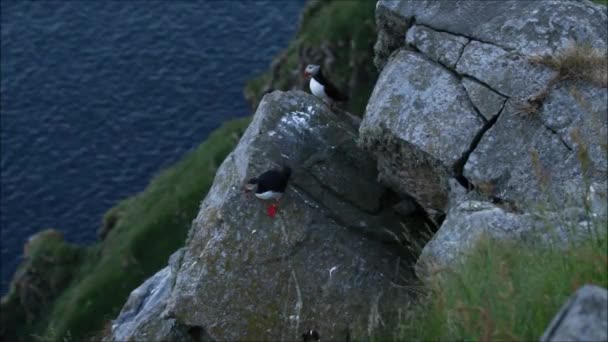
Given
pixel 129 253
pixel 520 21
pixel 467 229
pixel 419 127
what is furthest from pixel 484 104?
pixel 129 253

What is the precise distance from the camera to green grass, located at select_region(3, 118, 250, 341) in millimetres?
24750

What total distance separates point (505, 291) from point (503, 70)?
22.3 ft

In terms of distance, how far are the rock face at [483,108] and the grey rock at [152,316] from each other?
440cm

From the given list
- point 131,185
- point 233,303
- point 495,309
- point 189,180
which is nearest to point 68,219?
point 131,185

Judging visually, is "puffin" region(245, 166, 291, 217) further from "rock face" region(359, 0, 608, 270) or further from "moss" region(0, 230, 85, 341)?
"moss" region(0, 230, 85, 341)

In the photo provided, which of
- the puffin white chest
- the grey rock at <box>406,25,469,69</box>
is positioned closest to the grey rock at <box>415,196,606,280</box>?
the grey rock at <box>406,25,469,69</box>

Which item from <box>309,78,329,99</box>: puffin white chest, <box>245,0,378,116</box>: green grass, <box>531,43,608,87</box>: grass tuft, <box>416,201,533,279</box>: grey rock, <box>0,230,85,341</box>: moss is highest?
<box>531,43,608,87</box>: grass tuft

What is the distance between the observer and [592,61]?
13117 millimetres

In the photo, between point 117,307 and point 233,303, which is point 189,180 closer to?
point 117,307

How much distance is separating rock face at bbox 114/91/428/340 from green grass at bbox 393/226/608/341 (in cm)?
463

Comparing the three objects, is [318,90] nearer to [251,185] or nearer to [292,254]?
[251,185]

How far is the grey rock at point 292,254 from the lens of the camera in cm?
1397

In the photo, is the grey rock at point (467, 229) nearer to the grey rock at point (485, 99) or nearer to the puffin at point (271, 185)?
the grey rock at point (485, 99)

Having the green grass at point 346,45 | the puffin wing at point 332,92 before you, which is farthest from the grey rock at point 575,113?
the green grass at point 346,45
